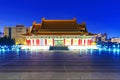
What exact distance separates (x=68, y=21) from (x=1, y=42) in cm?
2454

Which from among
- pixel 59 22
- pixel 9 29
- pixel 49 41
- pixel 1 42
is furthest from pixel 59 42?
pixel 9 29

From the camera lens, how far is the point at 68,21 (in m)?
57.2

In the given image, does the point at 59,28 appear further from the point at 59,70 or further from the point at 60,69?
the point at 59,70

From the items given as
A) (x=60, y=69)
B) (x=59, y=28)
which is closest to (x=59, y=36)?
(x=59, y=28)

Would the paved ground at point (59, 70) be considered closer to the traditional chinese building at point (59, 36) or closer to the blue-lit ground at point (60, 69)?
the blue-lit ground at point (60, 69)

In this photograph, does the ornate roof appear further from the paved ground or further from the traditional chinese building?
the paved ground

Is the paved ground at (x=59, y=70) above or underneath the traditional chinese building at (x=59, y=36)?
underneath

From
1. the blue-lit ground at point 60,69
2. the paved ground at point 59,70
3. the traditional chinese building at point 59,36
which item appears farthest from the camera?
the traditional chinese building at point 59,36

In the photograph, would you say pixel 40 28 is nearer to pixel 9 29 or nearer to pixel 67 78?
pixel 67 78

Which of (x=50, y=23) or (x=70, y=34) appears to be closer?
(x=70, y=34)

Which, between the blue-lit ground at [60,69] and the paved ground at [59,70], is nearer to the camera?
the paved ground at [59,70]

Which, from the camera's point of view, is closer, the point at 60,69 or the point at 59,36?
the point at 60,69

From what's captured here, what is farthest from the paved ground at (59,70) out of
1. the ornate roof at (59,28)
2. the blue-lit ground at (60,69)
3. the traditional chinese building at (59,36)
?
the ornate roof at (59,28)

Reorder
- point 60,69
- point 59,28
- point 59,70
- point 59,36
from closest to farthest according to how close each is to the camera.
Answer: point 59,70 < point 60,69 < point 59,36 < point 59,28
